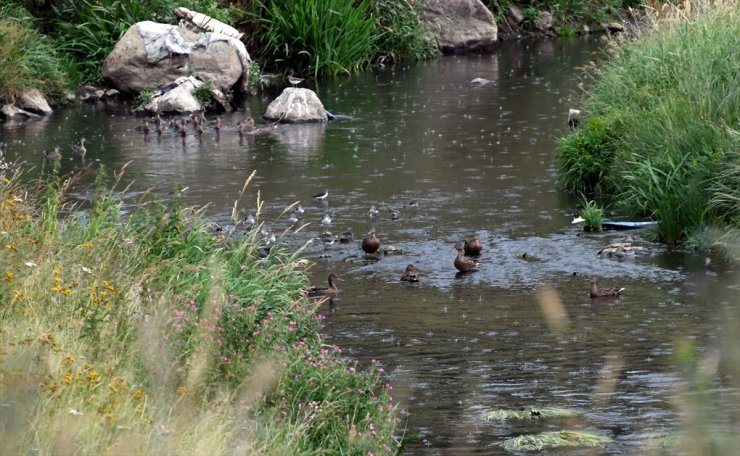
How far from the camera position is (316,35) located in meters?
30.5

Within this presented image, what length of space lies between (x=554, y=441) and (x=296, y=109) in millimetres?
16455

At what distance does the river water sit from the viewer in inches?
365

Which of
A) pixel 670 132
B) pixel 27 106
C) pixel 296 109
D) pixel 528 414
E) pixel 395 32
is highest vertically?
pixel 395 32

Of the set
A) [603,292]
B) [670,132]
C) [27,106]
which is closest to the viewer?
[603,292]

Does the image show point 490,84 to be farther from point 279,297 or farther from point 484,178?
point 279,297

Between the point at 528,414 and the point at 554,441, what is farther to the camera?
the point at 528,414

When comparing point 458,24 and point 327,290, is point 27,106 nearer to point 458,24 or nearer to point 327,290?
point 458,24

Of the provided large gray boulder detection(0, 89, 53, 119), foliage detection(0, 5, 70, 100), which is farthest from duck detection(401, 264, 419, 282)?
foliage detection(0, 5, 70, 100)

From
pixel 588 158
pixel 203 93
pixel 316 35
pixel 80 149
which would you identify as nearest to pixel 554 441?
pixel 588 158

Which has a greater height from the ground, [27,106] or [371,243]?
[27,106]

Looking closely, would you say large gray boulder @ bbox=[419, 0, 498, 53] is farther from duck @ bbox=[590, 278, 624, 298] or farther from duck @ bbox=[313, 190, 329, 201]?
duck @ bbox=[590, 278, 624, 298]

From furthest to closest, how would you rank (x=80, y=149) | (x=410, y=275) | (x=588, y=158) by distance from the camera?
(x=80, y=149)
(x=588, y=158)
(x=410, y=275)

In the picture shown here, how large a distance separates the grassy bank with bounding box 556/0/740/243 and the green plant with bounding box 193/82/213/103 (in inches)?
403

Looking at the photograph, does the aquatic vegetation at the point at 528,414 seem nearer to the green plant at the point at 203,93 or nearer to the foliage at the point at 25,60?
the green plant at the point at 203,93
